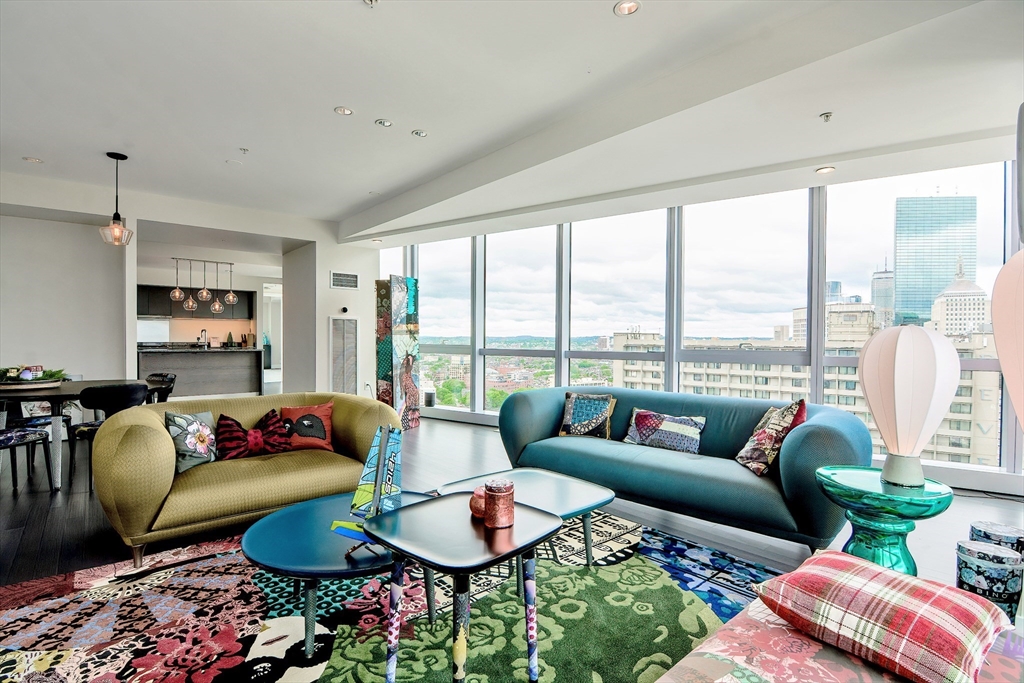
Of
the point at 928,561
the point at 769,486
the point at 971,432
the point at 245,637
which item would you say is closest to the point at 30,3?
the point at 245,637

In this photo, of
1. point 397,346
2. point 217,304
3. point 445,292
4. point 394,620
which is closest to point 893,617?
point 394,620

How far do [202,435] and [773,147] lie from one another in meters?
4.12

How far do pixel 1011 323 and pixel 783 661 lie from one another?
101 centimetres

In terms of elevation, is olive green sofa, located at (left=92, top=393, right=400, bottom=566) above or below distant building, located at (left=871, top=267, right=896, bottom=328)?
below

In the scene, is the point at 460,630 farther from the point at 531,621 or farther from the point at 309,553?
the point at 309,553

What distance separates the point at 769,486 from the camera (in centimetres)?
275

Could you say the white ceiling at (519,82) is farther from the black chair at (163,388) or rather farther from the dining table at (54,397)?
the black chair at (163,388)

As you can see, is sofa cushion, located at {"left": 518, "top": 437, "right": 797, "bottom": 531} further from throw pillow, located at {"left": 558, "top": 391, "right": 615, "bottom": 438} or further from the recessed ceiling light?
the recessed ceiling light

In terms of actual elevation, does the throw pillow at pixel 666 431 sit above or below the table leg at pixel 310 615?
above

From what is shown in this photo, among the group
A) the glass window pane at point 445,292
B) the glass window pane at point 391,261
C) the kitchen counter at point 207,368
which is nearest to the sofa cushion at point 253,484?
the glass window pane at point 445,292

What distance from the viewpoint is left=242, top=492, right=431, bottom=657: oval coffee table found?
182cm

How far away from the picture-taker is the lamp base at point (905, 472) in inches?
78.4

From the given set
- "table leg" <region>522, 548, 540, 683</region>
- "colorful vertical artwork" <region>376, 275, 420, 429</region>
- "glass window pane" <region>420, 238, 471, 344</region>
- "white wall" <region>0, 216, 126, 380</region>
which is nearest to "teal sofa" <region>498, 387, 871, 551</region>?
"table leg" <region>522, 548, 540, 683</region>

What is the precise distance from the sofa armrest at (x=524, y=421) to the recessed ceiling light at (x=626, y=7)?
2.59 m
